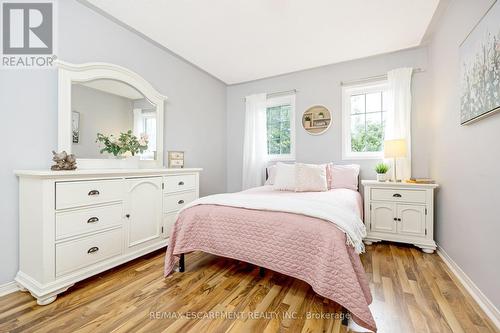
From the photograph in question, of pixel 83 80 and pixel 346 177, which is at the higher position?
pixel 83 80

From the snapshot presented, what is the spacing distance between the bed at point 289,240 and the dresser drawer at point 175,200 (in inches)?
22.1

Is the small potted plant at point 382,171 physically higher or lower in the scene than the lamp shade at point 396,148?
lower

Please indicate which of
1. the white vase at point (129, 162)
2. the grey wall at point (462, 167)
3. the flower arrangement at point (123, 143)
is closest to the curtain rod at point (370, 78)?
the grey wall at point (462, 167)

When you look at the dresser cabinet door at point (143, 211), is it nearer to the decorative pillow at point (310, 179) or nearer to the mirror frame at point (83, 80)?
the mirror frame at point (83, 80)

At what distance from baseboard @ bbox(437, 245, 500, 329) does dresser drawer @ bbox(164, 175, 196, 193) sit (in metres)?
2.67

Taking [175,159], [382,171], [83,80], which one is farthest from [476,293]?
[83,80]

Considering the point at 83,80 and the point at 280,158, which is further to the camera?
the point at 280,158

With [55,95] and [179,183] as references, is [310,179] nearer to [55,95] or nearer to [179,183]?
[179,183]

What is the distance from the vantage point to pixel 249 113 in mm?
3771

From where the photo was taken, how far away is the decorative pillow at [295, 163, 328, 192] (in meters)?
2.56

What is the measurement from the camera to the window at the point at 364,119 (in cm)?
300

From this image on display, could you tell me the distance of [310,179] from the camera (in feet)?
8.50

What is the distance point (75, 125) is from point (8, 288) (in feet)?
4.35

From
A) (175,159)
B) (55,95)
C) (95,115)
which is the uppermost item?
(55,95)
